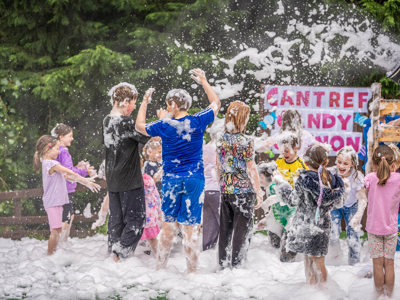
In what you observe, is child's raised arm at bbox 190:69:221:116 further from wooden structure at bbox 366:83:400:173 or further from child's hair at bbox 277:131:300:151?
wooden structure at bbox 366:83:400:173

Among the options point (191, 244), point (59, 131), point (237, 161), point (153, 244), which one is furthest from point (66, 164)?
point (237, 161)

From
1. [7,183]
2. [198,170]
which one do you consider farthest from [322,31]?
[7,183]

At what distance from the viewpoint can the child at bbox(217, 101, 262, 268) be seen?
15.9ft

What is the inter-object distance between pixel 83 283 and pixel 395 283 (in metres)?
2.94

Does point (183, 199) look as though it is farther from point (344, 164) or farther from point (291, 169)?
point (344, 164)

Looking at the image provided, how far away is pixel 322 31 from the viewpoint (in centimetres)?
983

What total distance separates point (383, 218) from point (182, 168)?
1.94 m

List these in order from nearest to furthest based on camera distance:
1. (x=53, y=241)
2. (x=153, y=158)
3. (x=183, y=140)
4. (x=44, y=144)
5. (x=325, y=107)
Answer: (x=183, y=140) < (x=53, y=241) < (x=44, y=144) < (x=153, y=158) < (x=325, y=107)

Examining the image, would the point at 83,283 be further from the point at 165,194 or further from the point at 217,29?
the point at 217,29

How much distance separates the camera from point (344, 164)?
5375 millimetres

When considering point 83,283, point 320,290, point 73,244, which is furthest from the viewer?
point 73,244

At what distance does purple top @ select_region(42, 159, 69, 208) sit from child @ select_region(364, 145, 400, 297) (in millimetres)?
3564

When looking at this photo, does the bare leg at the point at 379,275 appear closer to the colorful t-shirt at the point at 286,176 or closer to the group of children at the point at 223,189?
the group of children at the point at 223,189

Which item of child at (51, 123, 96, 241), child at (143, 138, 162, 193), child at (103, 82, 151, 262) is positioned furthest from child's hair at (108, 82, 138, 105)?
child at (51, 123, 96, 241)
